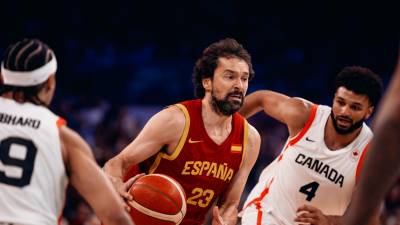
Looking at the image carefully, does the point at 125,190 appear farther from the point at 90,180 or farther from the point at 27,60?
the point at 27,60

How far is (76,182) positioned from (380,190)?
61.8 inches

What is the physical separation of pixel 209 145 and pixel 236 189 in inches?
15.6

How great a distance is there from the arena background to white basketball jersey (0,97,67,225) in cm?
717

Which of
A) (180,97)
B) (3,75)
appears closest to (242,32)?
(180,97)

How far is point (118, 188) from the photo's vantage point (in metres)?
4.70

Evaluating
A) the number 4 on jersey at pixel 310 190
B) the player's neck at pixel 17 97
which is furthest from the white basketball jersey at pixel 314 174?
the player's neck at pixel 17 97

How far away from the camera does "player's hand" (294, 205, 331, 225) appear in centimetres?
476

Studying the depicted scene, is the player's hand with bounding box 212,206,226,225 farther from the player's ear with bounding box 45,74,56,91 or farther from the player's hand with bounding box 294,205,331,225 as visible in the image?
the player's ear with bounding box 45,74,56,91

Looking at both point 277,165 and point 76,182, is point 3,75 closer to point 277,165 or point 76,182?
point 76,182

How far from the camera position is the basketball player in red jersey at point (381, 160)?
6.82ft

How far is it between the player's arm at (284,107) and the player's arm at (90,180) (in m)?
2.39

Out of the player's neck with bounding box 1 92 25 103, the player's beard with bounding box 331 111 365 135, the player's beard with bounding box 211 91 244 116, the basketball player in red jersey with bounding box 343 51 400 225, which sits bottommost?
the player's beard with bounding box 331 111 365 135

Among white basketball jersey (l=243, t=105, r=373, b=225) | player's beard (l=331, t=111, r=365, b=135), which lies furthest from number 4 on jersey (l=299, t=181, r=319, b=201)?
player's beard (l=331, t=111, r=365, b=135)

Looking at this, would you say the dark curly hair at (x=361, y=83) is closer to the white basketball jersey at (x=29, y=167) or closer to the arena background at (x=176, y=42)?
the white basketball jersey at (x=29, y=167)
